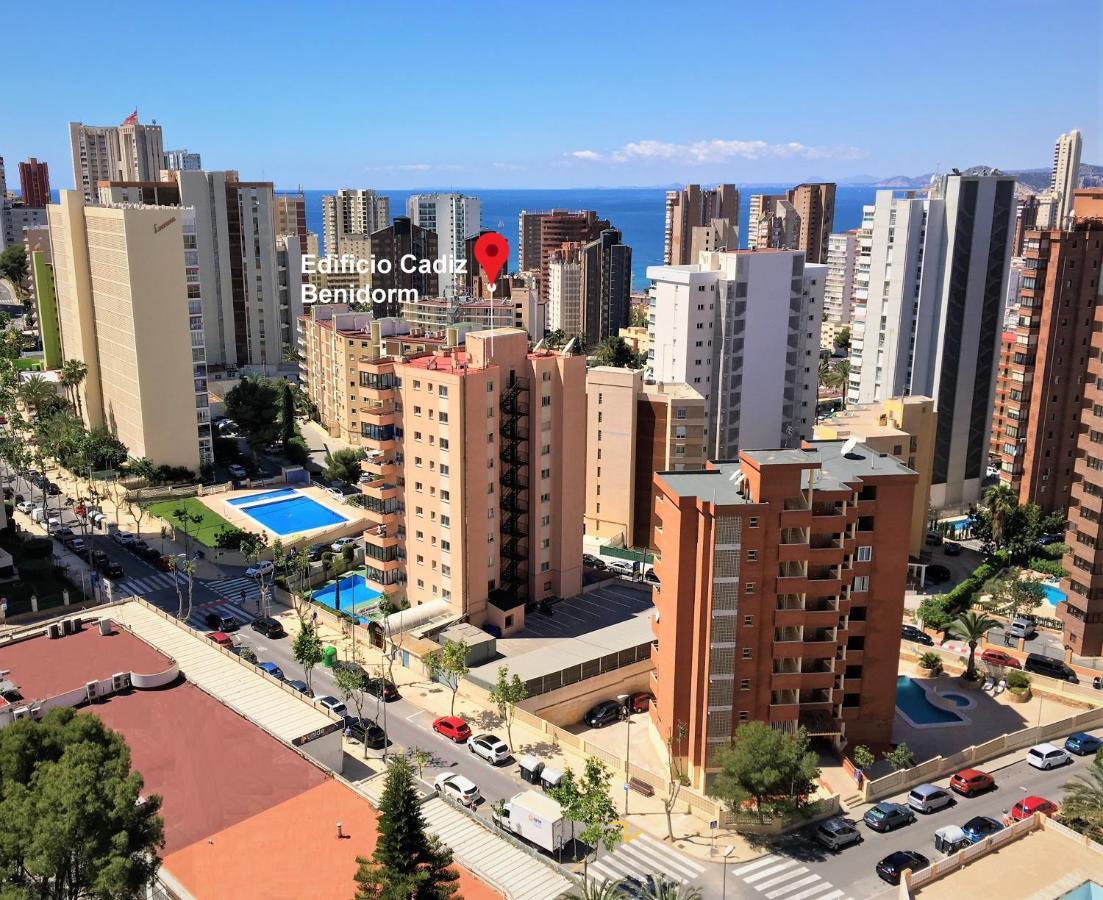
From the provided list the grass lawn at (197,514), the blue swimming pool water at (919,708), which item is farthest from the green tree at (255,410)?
the blue swimming pool water at (919,708)

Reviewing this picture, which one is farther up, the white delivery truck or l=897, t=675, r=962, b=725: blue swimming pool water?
the white delivery truck

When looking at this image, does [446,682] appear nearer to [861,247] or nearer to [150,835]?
[150,835]

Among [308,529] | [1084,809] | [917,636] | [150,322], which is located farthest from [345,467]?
[1084,809]

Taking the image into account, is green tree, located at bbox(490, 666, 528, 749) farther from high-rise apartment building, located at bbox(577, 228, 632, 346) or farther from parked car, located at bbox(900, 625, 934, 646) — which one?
Answer: high-rise apartment building, located at bbox(577, 228, 632, 346)

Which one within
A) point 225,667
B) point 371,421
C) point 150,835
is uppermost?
point 371,421

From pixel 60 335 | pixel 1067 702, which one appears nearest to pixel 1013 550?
pixel 1067 702

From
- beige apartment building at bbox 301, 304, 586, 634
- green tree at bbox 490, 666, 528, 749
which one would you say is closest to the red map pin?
beige apartment building at bbox 301, 304, 586, 634
